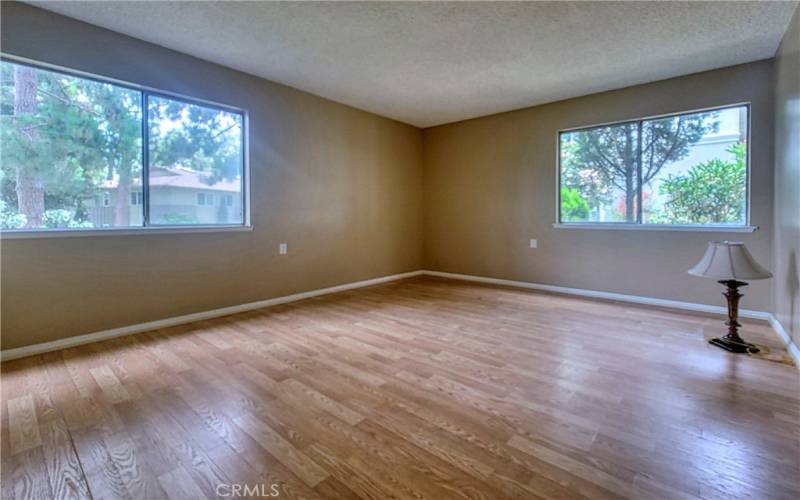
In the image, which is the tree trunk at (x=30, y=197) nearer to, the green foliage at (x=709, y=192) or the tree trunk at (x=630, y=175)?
the tree trunk at (x=630, y=175)

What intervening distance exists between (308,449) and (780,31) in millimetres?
4476

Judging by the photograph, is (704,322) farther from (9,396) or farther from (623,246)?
(9,396)

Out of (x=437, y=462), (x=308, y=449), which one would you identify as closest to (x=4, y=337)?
(x=308, y=449)

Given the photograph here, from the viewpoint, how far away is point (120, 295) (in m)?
3.08

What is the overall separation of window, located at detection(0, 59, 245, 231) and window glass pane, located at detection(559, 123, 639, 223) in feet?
13.0

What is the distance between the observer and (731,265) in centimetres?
274

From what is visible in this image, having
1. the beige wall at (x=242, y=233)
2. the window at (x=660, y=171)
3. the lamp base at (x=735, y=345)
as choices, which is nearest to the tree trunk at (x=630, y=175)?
the window at (x=660, y=171)

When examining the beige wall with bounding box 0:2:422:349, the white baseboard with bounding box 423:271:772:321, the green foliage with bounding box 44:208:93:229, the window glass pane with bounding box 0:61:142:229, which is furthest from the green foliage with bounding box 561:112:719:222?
the green foliage with bounding box 44:208:93:229

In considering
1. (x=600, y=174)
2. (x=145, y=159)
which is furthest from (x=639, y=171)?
(x=145, y=159)

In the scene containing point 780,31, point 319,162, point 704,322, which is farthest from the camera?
point 319,162

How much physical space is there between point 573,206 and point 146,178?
4.64 m

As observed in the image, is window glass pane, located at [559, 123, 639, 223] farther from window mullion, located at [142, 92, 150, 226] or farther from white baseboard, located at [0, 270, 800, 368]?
window mullion, located at [142, 92, 150, 226]

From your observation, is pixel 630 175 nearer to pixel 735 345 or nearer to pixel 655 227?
pixel 655 227

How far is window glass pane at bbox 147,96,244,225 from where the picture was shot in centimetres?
329
